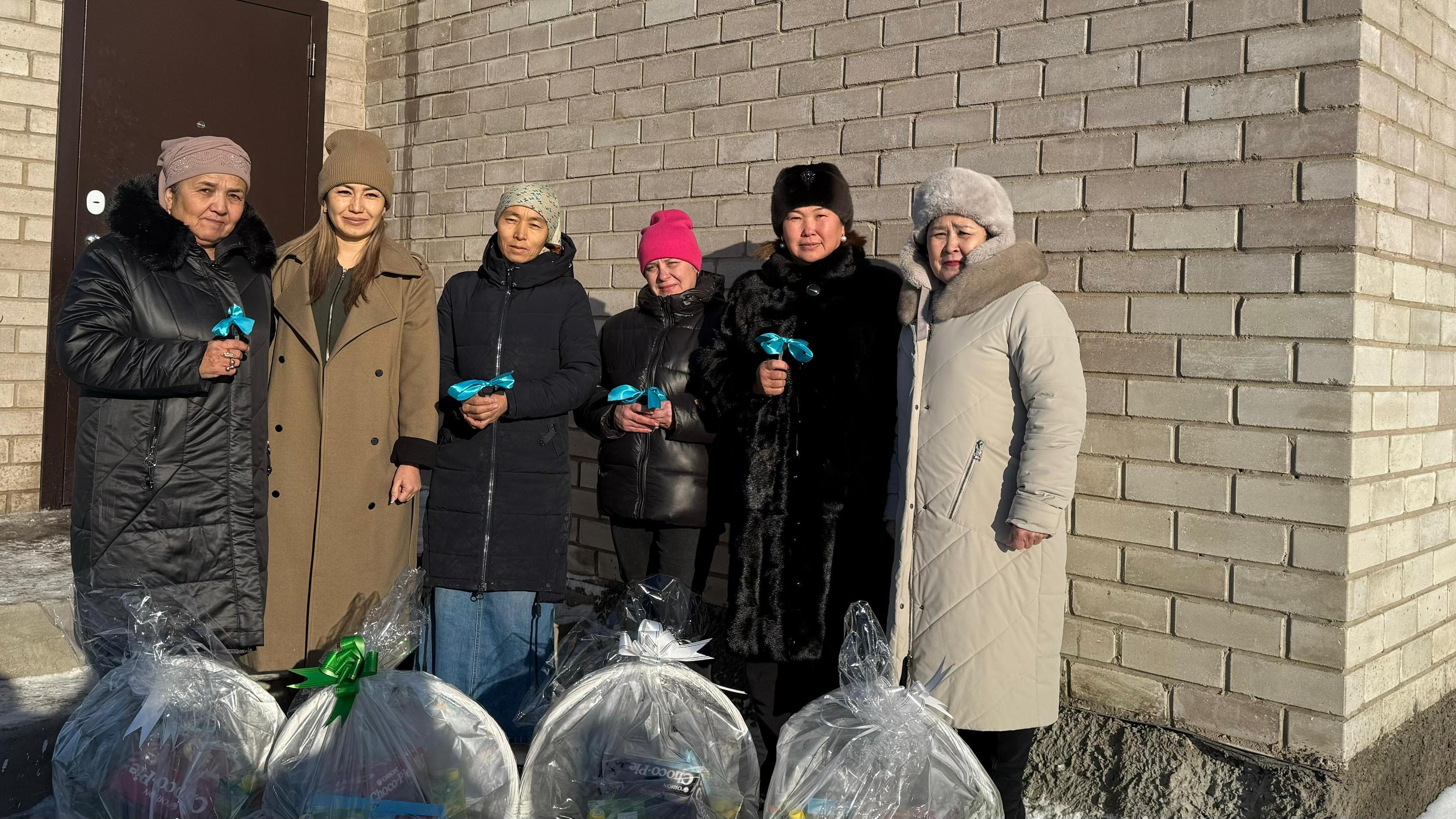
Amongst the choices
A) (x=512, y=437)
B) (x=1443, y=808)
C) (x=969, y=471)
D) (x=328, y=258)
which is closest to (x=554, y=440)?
(x=512, y=437)

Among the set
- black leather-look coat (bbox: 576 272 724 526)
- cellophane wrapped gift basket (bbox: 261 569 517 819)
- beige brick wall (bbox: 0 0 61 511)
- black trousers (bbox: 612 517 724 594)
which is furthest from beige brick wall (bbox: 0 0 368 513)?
cellophane wrapped gift basket (bbox: 261 569 517 819)

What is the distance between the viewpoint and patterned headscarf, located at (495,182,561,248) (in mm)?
3645

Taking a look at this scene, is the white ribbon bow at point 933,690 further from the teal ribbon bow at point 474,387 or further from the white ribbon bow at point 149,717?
the white ribbon bow at point 149,717

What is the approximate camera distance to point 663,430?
12.1ft

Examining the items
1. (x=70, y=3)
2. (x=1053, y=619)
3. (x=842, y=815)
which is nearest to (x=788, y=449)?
(x=1053, y=619)

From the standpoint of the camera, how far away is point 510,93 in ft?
18.5

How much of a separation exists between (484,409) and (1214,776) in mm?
2319

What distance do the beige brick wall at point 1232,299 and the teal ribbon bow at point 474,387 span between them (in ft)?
4.95

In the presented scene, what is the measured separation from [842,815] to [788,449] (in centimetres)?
116

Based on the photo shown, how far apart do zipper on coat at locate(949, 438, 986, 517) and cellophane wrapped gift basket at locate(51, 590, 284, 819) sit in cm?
174

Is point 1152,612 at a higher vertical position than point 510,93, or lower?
lower

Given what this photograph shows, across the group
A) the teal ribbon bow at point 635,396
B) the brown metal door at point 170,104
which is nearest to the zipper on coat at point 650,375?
the teal ribbon bow at point 635,396

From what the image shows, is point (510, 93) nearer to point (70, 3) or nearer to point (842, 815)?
point (70, 3)

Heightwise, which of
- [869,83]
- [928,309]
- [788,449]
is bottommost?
[788,449]
